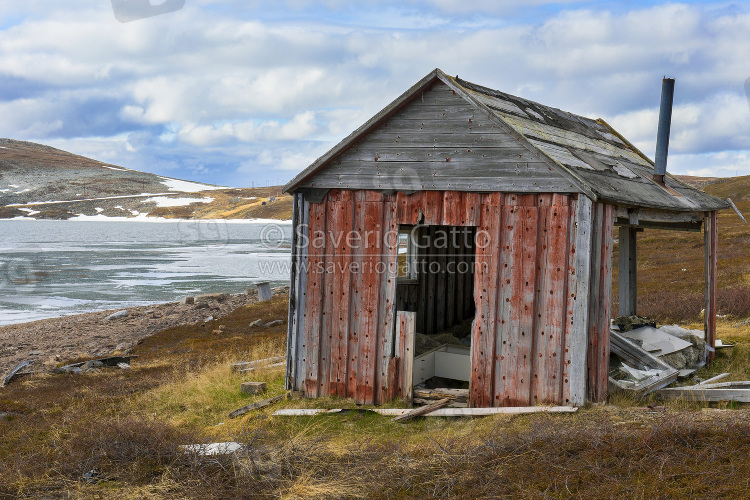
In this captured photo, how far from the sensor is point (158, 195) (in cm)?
15050

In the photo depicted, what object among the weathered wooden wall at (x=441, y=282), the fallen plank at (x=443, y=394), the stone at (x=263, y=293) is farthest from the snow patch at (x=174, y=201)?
the fallen plank at (x=443, y=394)

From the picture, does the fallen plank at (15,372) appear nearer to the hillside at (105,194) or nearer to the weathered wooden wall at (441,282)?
the weathered wooden wall at (441,282)

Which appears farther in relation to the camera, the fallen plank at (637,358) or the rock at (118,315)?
the rock at (118,315)

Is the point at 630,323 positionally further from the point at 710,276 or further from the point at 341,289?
the point at 341,289

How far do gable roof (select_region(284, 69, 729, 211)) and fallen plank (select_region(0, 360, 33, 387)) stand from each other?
9.13 meters

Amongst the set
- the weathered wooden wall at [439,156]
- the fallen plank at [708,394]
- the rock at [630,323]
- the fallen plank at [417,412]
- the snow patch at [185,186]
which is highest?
the snow patch at [185,186]

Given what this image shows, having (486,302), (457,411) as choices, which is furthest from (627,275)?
(457,411)

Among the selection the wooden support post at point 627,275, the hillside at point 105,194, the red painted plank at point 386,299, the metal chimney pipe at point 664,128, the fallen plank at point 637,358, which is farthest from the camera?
the hillside at point 105,194

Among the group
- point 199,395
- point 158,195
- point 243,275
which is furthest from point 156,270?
point 158,195

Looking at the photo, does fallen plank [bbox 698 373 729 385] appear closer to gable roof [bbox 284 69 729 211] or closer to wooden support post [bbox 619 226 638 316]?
gable roof [bbox 284 69 729 211]

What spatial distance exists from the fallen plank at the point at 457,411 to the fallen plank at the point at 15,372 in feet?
28.2

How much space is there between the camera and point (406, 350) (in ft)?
30.3

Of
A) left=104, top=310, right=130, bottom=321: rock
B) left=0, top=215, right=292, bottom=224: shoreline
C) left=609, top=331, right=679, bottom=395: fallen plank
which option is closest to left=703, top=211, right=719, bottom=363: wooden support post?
left=609, top=331, right=679, bottom=395: fallen plank

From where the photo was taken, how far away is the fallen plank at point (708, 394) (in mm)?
8852
